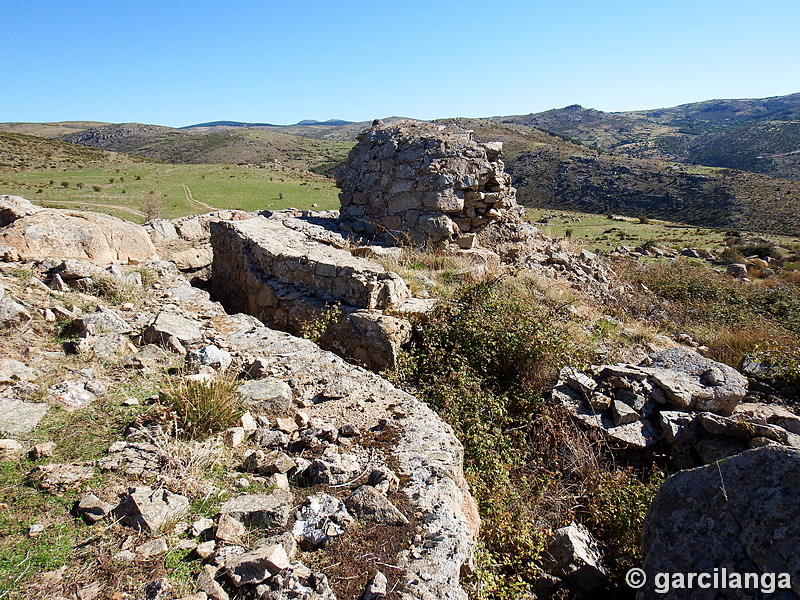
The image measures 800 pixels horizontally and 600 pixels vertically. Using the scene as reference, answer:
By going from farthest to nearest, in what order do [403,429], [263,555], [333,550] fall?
[403,429], [333,550], [263,555]

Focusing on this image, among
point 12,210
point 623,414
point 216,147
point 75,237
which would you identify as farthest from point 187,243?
point 216,147

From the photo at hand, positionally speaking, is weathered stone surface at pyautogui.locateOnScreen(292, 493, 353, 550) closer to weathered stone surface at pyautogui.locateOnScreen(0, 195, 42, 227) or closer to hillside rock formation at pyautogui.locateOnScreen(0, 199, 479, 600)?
hillside rock formation at pyautogui.locateOnScreen(0, 199, 479, 600)

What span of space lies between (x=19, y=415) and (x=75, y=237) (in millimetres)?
4219

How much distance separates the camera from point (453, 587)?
216cm

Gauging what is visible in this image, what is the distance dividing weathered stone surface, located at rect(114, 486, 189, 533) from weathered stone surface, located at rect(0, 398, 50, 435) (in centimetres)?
96

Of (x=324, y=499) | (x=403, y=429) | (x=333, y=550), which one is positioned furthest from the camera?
(x=403, y=429)

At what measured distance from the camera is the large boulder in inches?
225

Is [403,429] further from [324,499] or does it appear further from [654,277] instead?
[654,277]

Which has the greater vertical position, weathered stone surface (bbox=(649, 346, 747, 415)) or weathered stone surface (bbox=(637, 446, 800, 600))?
weathered stone surface (bbox=(637, 446, 800, 600))

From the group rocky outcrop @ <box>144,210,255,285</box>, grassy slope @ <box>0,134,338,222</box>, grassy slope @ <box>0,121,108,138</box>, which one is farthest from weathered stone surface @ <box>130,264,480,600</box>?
grassy slope @ <box>0,121,108,138</box>

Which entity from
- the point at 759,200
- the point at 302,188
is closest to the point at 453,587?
the point at 302,188

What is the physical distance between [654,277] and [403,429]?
1034 centimetres

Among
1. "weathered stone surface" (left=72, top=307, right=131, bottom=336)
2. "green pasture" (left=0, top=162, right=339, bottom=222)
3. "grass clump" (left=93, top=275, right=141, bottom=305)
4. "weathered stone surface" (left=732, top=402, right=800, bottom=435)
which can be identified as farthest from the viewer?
"green pasture" (left=0, top=162, right=339, bottom=222)

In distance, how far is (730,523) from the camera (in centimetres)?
240
